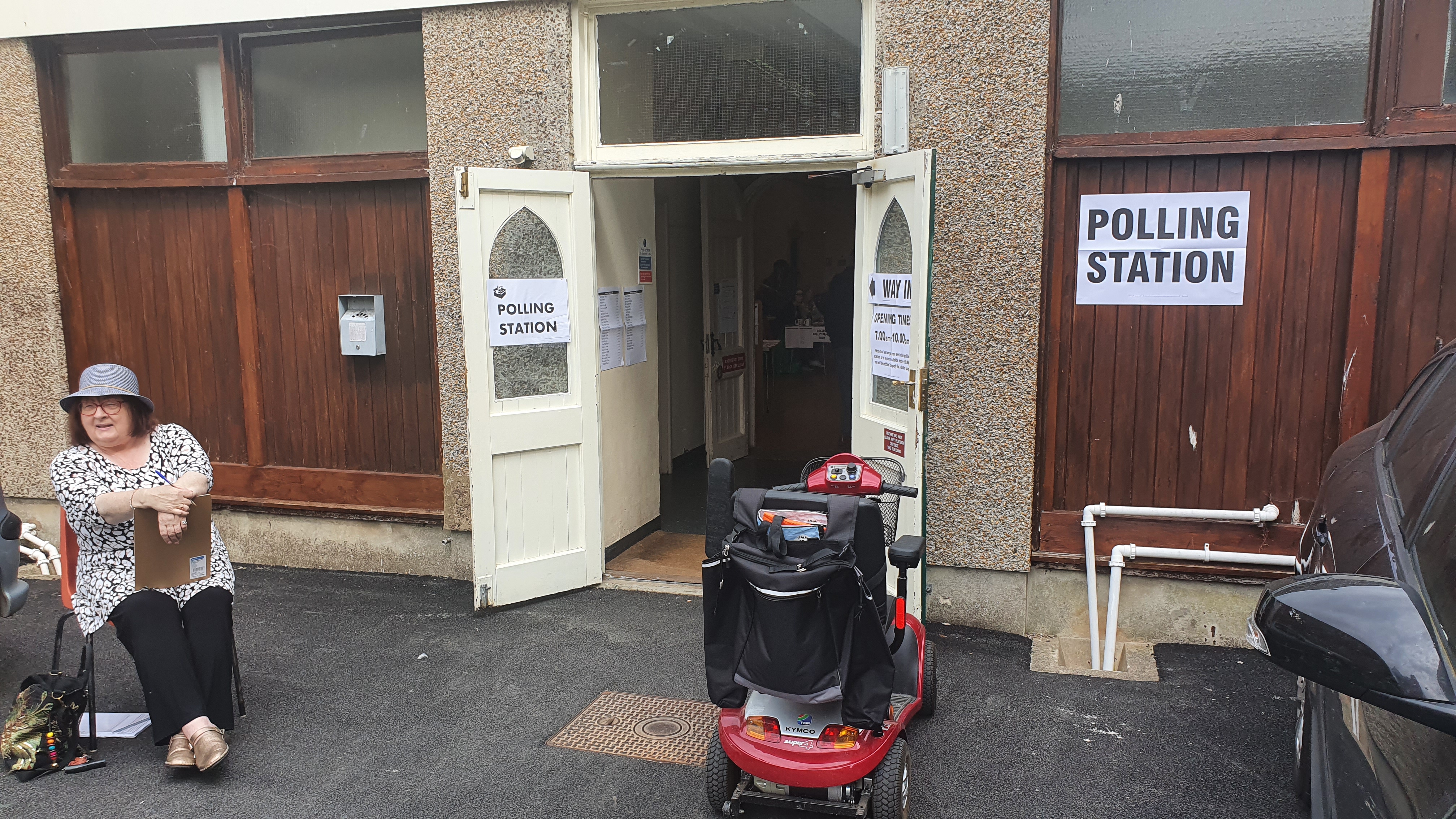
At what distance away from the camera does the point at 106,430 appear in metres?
3.86

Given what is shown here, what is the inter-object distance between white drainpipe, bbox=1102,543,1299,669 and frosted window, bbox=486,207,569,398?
309 cm

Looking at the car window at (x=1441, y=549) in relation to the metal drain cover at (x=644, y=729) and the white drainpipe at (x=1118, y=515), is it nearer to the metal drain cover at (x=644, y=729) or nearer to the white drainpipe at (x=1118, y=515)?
the metal drain cover at (x=644, y=729)

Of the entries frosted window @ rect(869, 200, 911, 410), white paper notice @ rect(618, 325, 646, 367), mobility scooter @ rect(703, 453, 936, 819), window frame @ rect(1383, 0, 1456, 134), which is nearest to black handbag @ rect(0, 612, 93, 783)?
mobility scooter @ rect(703, 453, 936, 819)

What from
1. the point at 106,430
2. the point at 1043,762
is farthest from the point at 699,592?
the point at 106,430

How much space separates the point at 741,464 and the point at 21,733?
5803 mm

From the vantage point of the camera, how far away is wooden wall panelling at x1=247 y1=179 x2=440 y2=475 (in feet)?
19.3

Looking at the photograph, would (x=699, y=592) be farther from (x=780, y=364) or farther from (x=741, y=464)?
(x=780, y=364)

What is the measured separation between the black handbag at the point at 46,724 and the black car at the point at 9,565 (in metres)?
0.72

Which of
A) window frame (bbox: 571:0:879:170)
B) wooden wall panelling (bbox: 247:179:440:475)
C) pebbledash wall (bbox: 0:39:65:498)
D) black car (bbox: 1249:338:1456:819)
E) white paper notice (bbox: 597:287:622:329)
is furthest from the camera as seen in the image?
pebbledash wall (bbox: 0:39:65:498)

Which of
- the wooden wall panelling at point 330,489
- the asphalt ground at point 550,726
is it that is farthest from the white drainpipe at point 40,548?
the wooden wall panelling at point 330,489

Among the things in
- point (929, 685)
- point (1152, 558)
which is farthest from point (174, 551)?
point (1152, 558)

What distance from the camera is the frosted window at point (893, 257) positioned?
4688 mm

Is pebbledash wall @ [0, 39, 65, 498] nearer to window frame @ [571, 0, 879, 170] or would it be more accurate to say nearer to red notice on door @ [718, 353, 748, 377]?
window frame @ [571, 0, 879, 170]

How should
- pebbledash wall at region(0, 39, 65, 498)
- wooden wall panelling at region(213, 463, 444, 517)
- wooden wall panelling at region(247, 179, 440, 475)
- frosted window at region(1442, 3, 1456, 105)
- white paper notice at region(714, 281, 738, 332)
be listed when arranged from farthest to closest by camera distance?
white paper notice at region(714, 281, 738, 332) < pebbledash wall at region(0, 39, 65, 498) < wooden wall panelling at region(213, 463, 444, 517) < wooden wall panelling at region(247, 179, 440, 475) < frosted window at region(1442, 3, 1456, 105)
